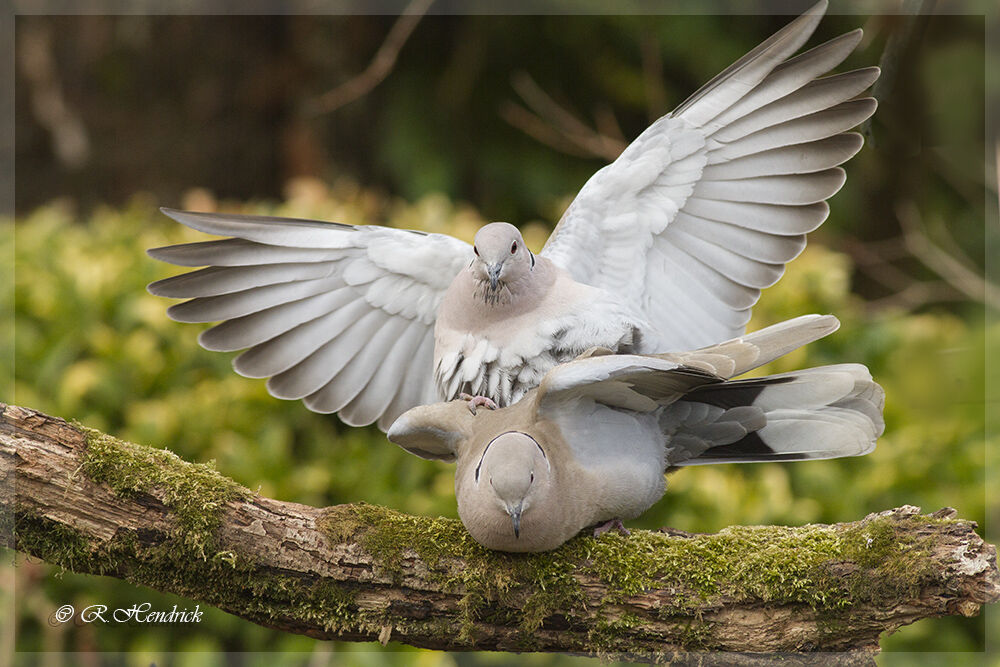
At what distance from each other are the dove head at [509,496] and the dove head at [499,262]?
0.47 metres

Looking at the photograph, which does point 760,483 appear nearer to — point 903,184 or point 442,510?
point 442,510

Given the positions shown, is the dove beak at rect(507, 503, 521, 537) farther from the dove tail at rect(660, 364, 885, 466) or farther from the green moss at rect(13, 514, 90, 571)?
the green moss at rect(13, 514, 90, 571)

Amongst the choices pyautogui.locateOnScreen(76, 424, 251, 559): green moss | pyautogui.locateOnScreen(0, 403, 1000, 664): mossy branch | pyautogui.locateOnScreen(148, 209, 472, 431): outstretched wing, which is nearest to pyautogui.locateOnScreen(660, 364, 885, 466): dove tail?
pyautogui.locateOnScreen(0, 403, 1000, 664): mossy branch

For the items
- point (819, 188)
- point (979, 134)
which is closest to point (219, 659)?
point (819, 188)

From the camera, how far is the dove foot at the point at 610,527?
243cm

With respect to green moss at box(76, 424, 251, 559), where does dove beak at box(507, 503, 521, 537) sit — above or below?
below

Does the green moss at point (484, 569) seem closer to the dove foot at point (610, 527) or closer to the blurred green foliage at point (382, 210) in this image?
the dove foot at point (610, 527)

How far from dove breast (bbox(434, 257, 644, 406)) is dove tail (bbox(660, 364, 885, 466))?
0.28 metres

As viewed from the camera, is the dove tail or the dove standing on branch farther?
the dove standing on branch

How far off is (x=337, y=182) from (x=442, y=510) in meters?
3.55

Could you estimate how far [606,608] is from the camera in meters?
2.29

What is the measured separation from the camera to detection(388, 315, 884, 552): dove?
2189mm

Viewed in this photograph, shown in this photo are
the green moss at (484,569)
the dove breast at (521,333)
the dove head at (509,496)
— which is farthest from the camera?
the dove breast at (521,333)

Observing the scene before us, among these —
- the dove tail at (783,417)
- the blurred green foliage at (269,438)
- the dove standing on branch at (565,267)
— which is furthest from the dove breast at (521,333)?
the blurred green foliage at (269,438)
